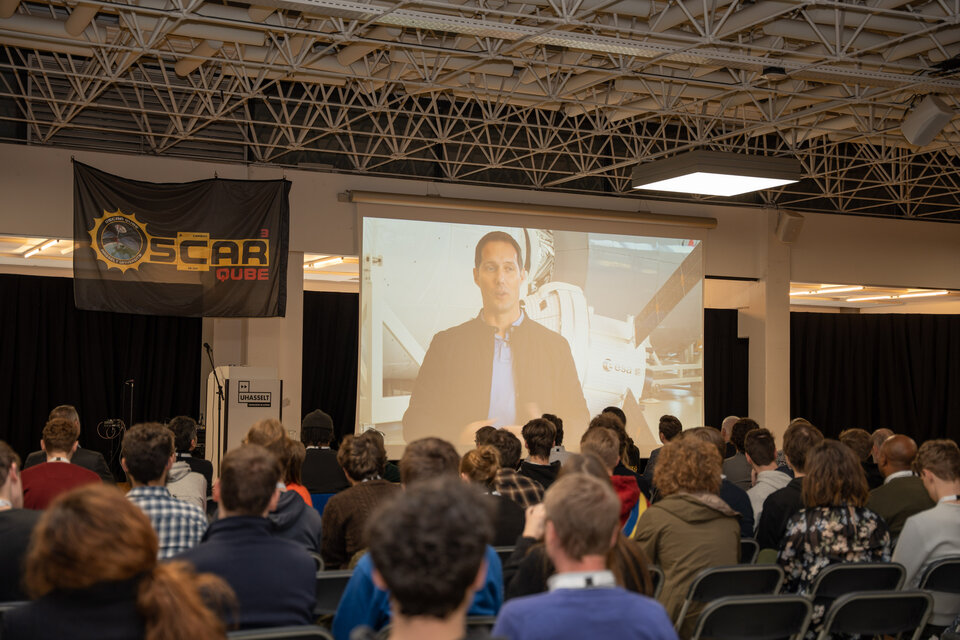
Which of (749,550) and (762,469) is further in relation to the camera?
(762,469)

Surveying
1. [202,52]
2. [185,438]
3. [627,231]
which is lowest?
[185,438]

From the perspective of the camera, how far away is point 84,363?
38.9 feet

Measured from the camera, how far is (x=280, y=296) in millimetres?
9977

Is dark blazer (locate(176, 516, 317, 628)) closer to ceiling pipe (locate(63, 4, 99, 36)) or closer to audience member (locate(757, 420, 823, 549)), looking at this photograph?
audience member (locate(757, 420, 823, 549))

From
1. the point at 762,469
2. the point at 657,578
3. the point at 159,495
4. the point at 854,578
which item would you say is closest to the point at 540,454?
the point at 762,469

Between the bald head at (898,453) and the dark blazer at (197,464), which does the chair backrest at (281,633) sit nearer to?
the bald head at (898,453)

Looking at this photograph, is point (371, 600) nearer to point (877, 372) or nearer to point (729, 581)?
point (729, 581)

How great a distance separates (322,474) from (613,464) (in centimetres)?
221

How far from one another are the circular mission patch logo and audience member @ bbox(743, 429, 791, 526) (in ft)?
21.8

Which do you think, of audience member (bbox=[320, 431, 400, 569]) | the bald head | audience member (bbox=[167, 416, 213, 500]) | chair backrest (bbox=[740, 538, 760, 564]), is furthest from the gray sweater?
audience member (bbox=[167, 416, 213, 500])

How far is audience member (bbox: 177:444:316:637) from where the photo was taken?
8.23 ft

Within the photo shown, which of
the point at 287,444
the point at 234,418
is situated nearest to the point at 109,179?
the point at 234,418

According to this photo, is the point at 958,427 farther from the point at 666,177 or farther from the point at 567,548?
the point at 567,548

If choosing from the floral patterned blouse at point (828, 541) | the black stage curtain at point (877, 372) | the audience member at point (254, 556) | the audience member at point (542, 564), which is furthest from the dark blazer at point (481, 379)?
the audience member at point (254, 556)
